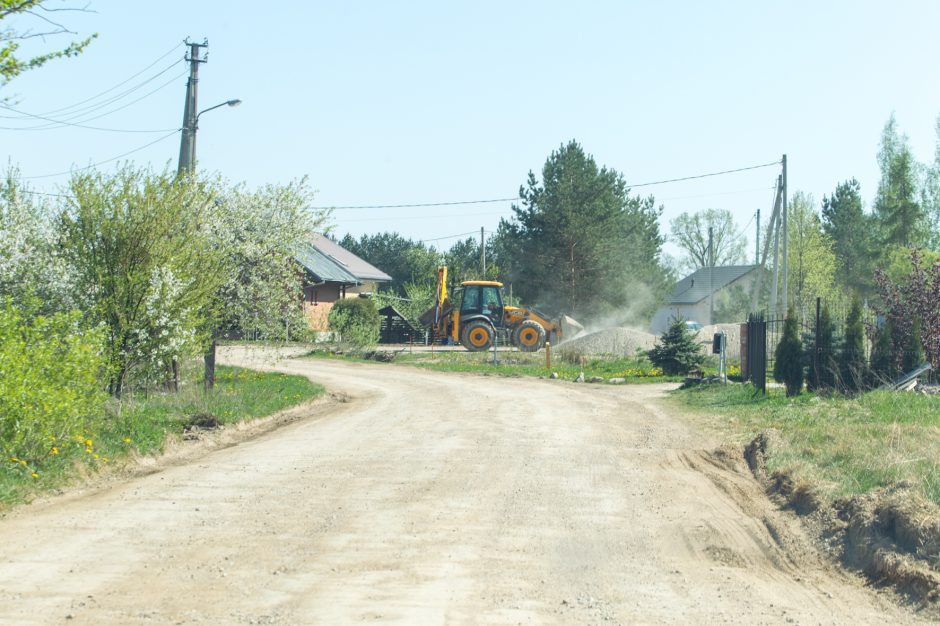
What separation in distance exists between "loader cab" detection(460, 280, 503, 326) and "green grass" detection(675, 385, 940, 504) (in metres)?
17.9

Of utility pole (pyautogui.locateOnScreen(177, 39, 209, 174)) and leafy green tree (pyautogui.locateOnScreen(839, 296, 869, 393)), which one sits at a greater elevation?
utility pole (pyautogui.locateOnScreen(177, 39, 209, 174))

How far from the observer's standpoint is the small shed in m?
48.9

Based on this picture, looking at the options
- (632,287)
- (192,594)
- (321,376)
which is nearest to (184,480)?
(192,594)

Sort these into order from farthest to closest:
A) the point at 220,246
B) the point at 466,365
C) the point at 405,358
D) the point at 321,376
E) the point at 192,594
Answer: the point at 405,358
the point at 466,365
the point at 321,376
the point at 220,246
the point at 192,594

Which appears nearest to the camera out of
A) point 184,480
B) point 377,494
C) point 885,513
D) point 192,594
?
point 192,594

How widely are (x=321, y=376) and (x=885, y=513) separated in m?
20.2

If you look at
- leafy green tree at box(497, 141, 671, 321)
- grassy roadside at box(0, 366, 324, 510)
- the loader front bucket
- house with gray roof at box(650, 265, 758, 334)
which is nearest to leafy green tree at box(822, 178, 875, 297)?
house with gray roof at box(650, 265, 758, 334)

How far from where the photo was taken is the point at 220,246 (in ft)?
60.4

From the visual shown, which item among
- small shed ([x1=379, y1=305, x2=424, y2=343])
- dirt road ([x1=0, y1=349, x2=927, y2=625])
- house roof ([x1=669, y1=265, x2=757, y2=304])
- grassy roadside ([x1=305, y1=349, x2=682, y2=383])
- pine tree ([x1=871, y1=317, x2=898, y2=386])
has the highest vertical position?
house roof ([x1=669, y1=265, x2=757, y2=304])

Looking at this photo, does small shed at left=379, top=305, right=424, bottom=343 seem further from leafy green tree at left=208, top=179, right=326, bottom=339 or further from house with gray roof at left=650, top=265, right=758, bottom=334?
house with gray roof at left=650, top=265, right=758, bottom=334

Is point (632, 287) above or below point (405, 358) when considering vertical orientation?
above

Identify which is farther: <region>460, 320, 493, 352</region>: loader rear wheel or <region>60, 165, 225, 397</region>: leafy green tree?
<region>460, 320, 493, 352</region>: loader rear wheel

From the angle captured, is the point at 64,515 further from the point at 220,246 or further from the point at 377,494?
the point at 220,246

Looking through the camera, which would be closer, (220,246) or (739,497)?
(739,497)
